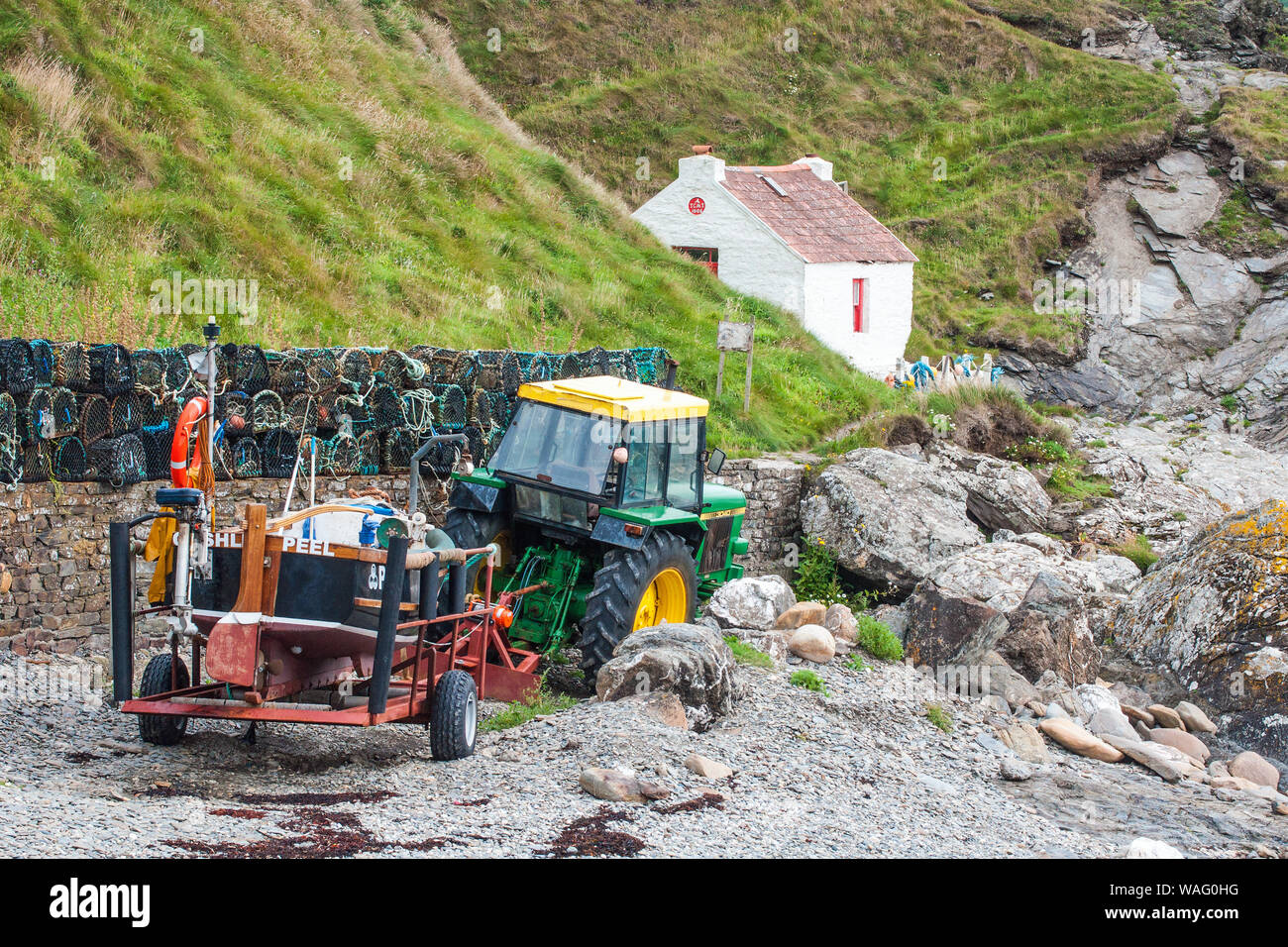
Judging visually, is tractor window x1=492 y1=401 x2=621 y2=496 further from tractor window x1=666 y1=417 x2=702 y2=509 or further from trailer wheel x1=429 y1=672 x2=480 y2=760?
trailer wheel x1=429 y1=672 x2=480 y2=760

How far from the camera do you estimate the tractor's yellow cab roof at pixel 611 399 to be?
9914 mm

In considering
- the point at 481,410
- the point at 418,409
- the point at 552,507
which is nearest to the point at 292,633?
the point at 552,507

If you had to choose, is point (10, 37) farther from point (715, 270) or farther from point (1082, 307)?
point (1082, 307)

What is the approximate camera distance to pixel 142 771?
6.97 m

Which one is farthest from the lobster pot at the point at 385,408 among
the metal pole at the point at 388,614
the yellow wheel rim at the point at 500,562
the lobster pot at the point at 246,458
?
the metal pole at the point at 388,614

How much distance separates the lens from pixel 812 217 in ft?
98.3

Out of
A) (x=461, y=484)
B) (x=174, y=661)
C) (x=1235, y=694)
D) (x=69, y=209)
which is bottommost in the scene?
(x=1235, y=694)

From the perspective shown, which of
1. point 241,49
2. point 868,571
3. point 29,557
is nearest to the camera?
point 29,557

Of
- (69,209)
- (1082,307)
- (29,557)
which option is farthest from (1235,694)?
(1082,307)

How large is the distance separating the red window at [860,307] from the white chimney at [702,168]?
4172 mm

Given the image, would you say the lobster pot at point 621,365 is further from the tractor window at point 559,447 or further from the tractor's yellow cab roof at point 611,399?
the tractor window at point 559,447

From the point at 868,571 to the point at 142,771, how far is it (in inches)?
440

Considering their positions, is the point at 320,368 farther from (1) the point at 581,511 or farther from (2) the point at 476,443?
(1) the point at 581,511

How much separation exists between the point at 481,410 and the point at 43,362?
4.56 metres
